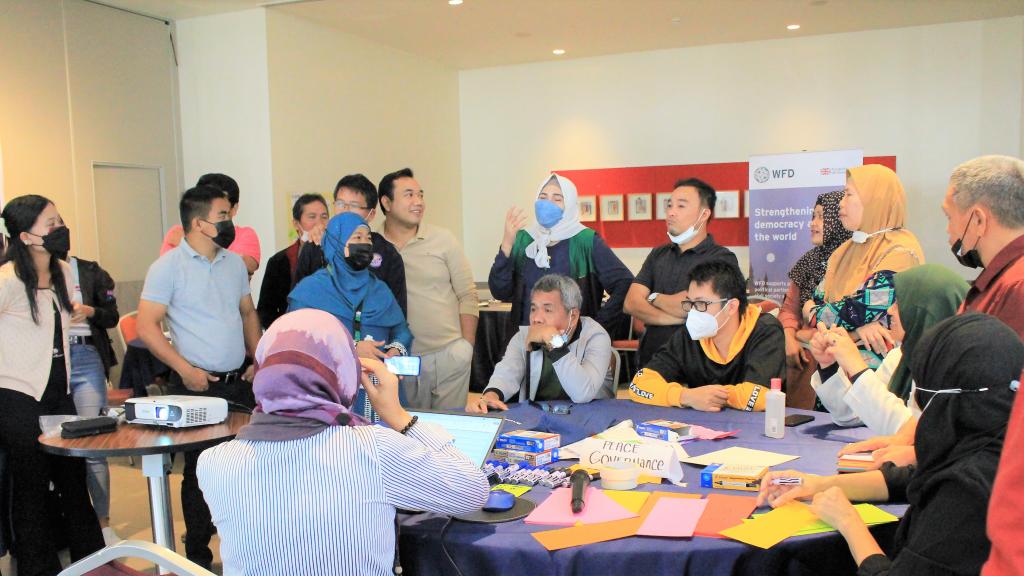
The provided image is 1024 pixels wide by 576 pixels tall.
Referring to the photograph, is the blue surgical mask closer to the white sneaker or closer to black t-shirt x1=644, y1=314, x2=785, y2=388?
black t-shirt x1=644, y1=314, x2=785, y2=388

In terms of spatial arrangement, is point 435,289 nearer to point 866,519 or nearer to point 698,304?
A: point 698,304

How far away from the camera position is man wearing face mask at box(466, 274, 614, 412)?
10.8 ft

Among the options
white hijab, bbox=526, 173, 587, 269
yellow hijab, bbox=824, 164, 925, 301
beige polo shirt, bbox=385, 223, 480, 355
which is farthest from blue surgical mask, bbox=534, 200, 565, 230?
yellow hijab, bbox=824, 164, 925, 301

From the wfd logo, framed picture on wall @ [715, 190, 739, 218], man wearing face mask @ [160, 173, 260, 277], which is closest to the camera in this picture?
man wearing face mask @ [160, 173, 260, 277]

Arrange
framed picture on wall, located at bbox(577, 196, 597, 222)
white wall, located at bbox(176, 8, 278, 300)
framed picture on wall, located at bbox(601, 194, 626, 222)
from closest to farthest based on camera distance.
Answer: white wall, located at bbox(176, 8, 278, 300) < framed picture on wall, located at bbox(601, 194, 626, 222) < framed picture on wall, located at bbox(577, 196, 597, 222)

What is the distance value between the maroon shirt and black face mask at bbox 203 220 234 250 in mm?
2941

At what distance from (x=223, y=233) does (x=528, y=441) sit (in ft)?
6.36

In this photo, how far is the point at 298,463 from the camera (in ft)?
5.67

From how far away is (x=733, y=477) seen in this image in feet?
7.18

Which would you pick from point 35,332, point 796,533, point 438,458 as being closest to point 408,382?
point 35,332

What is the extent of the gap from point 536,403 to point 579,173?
20.0 ft

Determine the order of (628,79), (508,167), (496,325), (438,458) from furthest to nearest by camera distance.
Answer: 1. (508,167)
2. (628,79)
3. (496,325)
4. (438,458)

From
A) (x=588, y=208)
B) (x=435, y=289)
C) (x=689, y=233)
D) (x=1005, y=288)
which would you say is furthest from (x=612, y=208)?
(x=1005, y=288)

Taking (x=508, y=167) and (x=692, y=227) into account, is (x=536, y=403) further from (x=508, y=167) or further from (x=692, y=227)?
(x=508, y=167)
